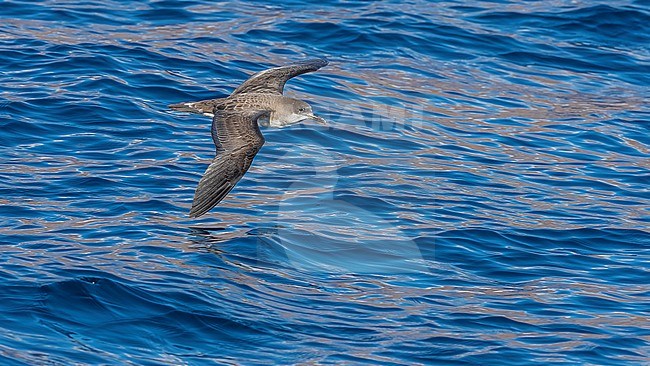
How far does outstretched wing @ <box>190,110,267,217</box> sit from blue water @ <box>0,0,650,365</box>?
0.45 m

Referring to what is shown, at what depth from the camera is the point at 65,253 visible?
363 inches

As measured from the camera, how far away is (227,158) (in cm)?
973

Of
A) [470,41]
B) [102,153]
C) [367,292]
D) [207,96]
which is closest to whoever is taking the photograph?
[367,292]

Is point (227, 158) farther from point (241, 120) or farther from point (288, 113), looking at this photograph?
point (288, 113)

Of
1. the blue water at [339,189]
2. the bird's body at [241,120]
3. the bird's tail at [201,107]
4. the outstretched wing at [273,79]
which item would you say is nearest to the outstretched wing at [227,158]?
the bird's body at [241,120]

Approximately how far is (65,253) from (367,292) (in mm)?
2324

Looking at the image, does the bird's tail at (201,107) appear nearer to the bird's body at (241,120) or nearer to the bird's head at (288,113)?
the bird's body at (241,120)

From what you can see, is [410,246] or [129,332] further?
[410,246]

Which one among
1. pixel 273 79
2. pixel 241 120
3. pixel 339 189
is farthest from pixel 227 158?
pixel 273 79

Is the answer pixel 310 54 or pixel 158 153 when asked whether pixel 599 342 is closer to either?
pixel 158 153

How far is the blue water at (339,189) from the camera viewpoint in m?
8.28

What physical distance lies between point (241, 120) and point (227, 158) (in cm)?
70

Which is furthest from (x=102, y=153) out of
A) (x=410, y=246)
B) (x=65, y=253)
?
(x=410, y=246)

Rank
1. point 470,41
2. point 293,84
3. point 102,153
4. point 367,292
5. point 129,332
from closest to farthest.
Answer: point 129,332 → point 367,292 → point 102,153 → point 293,84 → point 470,41
